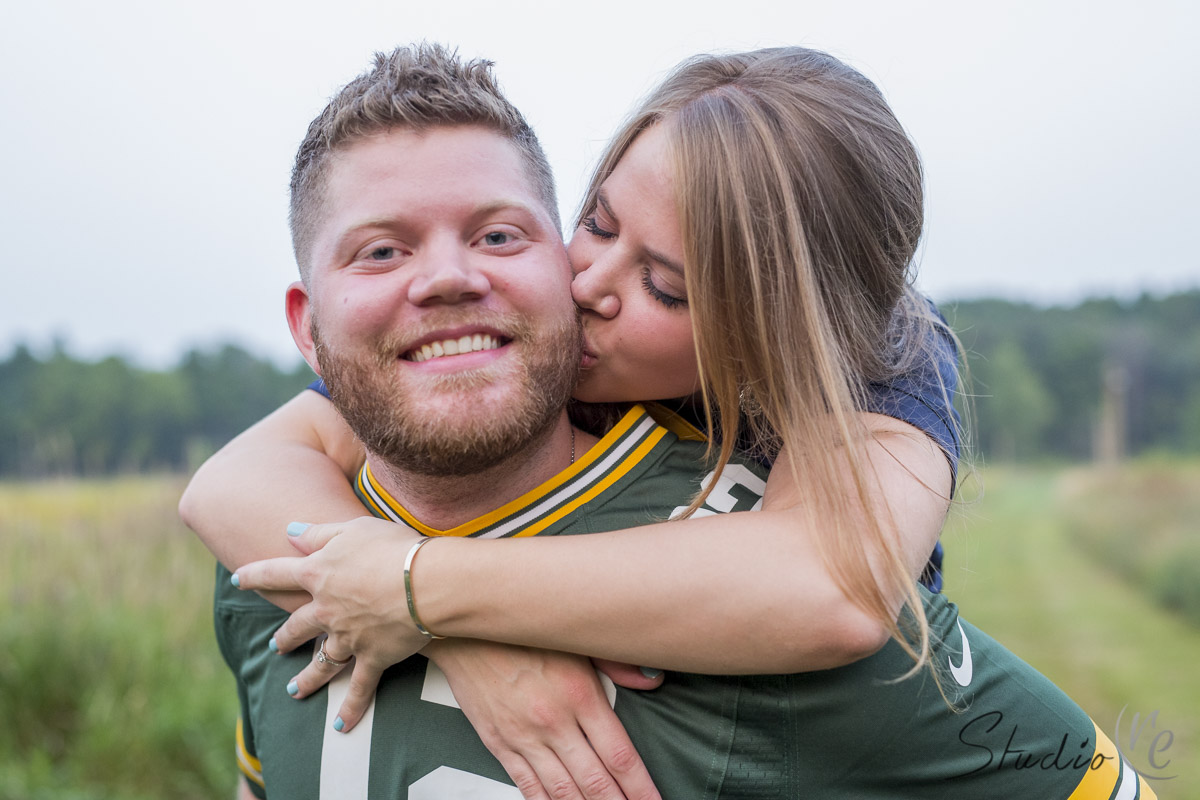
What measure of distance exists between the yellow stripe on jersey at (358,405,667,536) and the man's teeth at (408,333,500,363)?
0.31 m

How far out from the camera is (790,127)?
1.81 m

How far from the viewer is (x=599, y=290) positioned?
188cm

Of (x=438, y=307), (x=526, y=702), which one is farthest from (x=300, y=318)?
(x=526, y=702)

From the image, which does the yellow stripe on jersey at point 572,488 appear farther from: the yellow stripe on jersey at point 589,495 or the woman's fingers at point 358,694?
the woman's fingers at point 358,694

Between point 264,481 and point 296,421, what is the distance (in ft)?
1.18

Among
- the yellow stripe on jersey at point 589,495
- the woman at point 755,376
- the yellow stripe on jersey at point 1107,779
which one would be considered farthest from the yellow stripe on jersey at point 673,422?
the yellow stripe on jersey at point 1107,779

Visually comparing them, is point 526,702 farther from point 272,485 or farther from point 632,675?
point 272,485

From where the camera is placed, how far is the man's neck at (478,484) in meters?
1.90

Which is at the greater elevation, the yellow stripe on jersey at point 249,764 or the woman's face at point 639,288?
the woman's face at point 639,288

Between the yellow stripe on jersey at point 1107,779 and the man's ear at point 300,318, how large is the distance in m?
1.85

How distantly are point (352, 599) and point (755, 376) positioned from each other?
35.1 inches

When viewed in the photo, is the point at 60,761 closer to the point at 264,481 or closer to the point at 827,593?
the point at 264,481

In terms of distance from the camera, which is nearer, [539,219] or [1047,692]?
[1047,692]

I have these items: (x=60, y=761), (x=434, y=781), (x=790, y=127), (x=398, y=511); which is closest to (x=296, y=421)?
(x=398, y=511)
